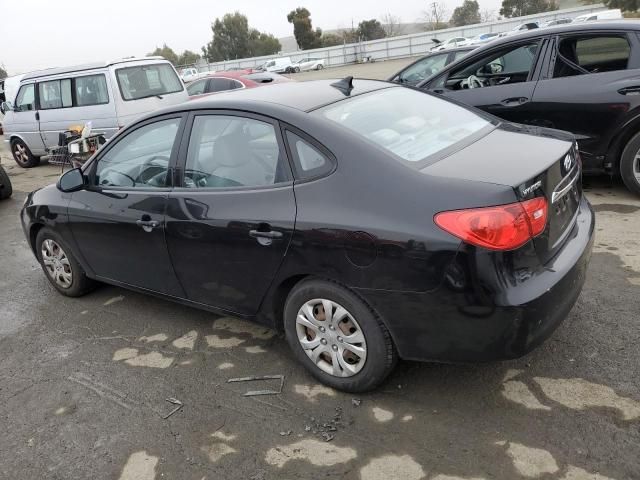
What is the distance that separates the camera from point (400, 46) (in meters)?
53.2

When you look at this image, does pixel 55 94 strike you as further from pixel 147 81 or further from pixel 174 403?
pixel 174 403

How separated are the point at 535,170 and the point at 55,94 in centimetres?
1019

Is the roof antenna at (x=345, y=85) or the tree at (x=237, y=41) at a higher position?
the tree at (x=237, y=41)

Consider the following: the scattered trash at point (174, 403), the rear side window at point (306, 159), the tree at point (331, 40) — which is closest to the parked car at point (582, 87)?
the rear side window at point (306, 159)

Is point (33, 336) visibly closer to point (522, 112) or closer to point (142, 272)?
point (142, 272)

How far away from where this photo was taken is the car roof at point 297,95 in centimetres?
307

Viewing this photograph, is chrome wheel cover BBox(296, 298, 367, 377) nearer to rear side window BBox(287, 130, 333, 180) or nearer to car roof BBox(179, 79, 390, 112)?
rear side window BBox(287, 130, 333, 180)

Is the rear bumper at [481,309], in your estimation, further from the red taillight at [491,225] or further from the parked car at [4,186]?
the parked car at [4,186]

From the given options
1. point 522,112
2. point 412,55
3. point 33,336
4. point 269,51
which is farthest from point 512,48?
point 269,51

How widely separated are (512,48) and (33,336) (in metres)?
5.13

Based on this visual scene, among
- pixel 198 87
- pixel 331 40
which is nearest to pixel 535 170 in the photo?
pixel 198 87

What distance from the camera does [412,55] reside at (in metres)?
51.5

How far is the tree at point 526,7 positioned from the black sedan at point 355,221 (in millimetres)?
79153

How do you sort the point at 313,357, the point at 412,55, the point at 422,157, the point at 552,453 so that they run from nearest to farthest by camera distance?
the point at 552,453 → the point at 422,157 → the point at 313,357 → the point at 412,55
